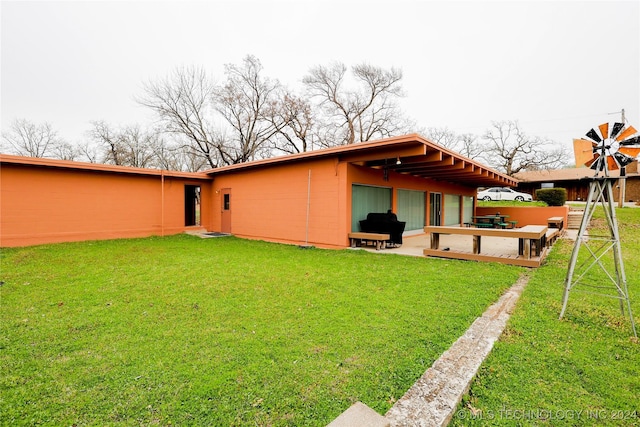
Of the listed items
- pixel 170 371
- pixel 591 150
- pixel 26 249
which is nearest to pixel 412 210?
pixel 591 150

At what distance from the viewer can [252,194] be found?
10.8m

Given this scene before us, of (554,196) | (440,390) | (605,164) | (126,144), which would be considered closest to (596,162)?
(605,164)

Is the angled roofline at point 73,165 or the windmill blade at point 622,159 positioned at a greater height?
the angled roofline at point 73,165

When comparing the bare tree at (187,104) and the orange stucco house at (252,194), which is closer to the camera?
the orange stucco house at (252,194)

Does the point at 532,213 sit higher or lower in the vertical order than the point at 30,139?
lower

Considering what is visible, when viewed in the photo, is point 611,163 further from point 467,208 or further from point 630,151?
point 467,208

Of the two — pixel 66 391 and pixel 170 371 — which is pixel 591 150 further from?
pixel 66 391

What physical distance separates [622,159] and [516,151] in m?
26.6

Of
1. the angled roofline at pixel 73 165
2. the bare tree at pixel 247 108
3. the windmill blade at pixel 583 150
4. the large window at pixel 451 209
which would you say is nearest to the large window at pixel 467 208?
the large window at pixel 451 209

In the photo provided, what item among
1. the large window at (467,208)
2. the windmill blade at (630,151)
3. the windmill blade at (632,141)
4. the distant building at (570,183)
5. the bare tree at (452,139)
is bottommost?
the large window at (467,208)

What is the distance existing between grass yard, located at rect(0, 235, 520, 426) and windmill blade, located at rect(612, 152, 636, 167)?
171 centimetres

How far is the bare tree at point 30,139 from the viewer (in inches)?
843

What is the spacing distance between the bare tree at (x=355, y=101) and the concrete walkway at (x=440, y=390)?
71.0ft

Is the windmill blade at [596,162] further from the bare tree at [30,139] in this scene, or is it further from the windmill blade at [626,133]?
the bare tree at [30,139]
